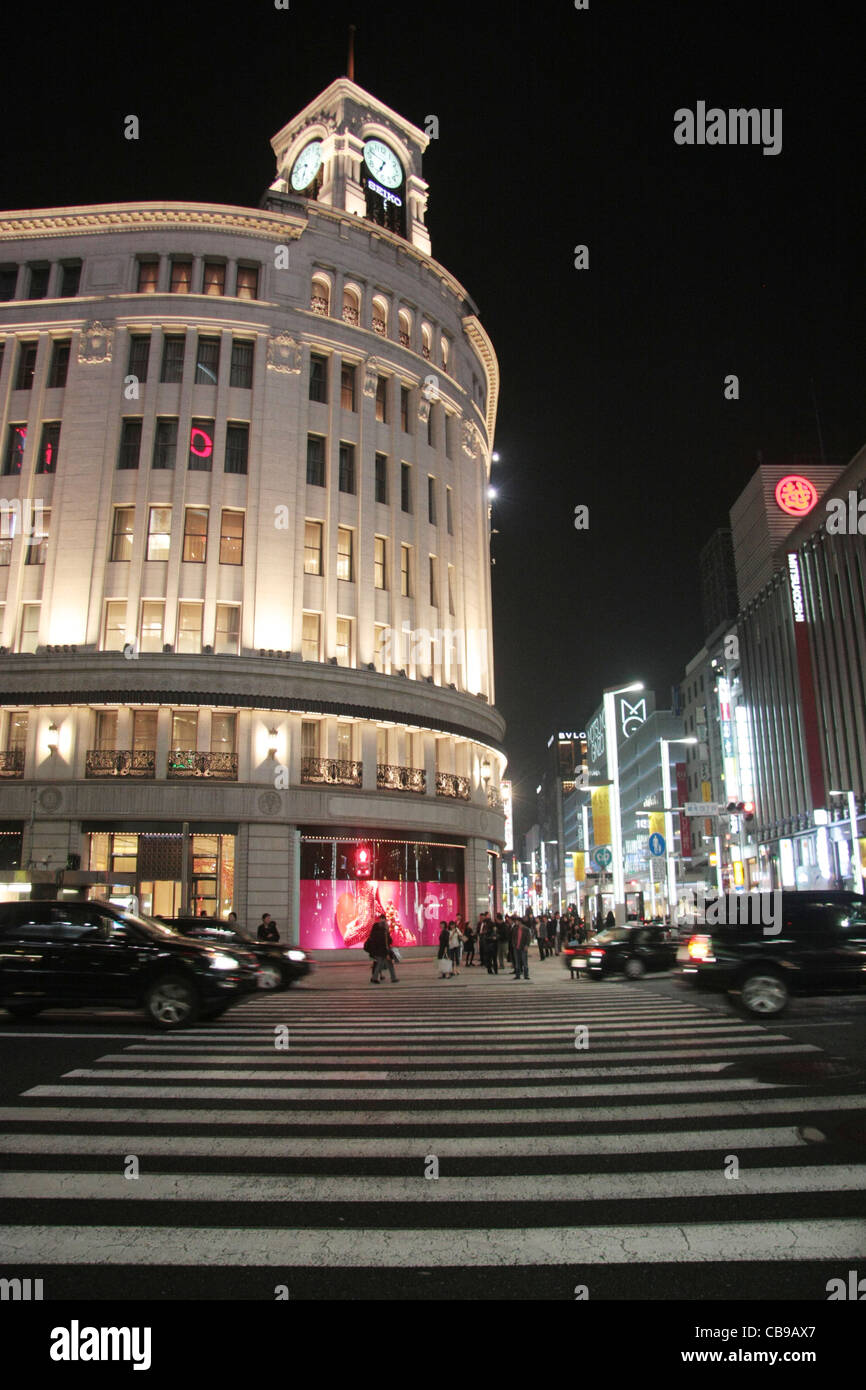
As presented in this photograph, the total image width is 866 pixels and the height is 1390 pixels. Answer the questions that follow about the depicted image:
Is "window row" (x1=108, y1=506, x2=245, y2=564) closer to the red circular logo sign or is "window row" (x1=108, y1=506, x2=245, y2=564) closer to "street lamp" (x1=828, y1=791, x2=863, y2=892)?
"street lamp" (x1=828, y1=791, x2=863, y2=892)

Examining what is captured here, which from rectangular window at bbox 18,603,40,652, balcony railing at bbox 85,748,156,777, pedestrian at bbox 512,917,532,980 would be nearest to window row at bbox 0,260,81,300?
rectangular window at bbox 18,603,40,652

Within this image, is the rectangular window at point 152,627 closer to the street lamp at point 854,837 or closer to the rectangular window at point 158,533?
the rectangular window at point 158,533

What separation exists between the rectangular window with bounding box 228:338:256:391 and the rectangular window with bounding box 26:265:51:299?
8781 millimetres

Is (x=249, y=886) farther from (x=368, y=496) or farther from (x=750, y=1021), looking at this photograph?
(x=750, y=1021)

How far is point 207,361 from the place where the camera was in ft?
117

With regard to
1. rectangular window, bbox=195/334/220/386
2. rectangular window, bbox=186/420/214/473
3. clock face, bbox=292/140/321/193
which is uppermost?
clock face, bbox=292/140/321/193

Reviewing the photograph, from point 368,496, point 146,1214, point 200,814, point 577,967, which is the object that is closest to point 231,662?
point 200,814

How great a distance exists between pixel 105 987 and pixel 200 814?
18680mm

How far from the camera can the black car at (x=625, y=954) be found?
22.8 meters

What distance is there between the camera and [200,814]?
99.1 feet

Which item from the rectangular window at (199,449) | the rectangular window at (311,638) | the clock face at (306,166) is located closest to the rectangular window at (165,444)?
the rectangular window at (199,449)

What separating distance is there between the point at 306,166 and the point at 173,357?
17.7 m

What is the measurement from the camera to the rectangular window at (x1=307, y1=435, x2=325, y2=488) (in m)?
36.2

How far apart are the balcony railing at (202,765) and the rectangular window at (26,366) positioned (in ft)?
58.4
